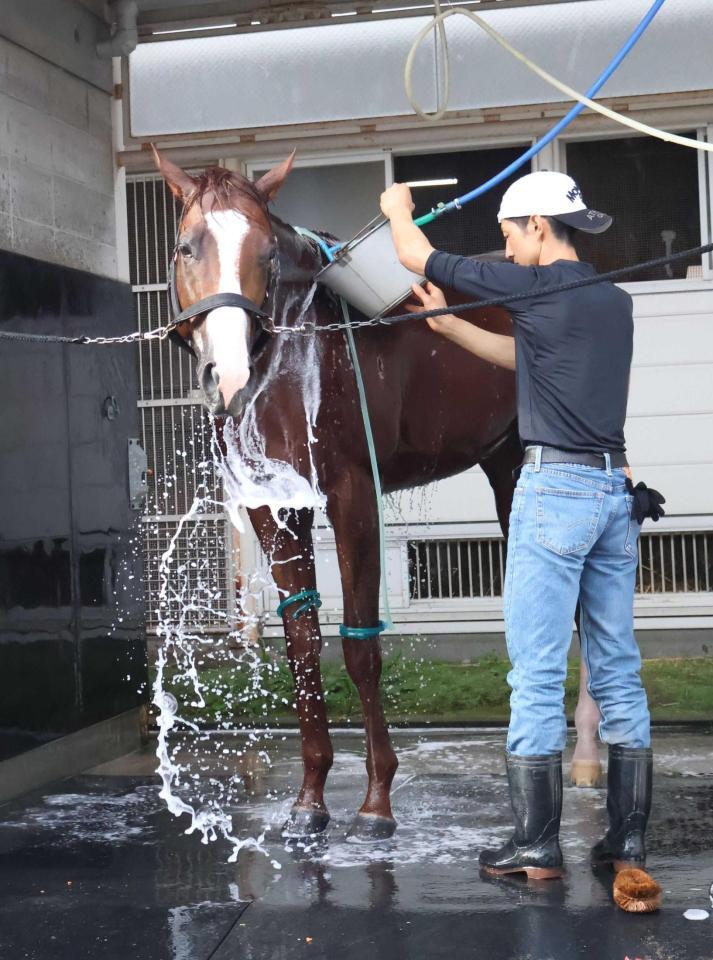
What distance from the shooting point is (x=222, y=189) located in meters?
3.79

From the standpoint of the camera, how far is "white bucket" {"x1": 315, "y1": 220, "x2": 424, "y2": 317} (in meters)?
3.87

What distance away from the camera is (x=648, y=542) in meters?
7.42

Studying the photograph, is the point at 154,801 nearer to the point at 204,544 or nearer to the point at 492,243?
the point at 204,544

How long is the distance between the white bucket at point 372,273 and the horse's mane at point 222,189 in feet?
0.91

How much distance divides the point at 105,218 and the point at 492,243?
8.06 feet

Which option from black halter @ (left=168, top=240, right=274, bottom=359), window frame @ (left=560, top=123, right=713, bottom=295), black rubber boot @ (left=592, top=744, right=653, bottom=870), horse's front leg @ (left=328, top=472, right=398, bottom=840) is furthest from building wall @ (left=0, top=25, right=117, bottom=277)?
black rubber boot @ (left=592, top=744, right=653, bottom=870)

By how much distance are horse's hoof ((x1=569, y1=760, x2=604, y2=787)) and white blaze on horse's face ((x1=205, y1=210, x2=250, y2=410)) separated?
2.02m

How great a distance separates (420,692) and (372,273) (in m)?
3.23

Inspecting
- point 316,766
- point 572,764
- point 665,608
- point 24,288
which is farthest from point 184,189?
point 665,608

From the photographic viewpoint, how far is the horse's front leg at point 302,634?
4.18 meters

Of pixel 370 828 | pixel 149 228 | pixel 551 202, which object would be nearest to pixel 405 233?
pixel 551 202

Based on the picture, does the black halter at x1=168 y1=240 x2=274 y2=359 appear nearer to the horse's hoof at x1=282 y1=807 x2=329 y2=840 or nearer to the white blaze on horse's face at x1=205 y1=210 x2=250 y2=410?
the white blaze on horse's face at x1=205 y1=210 x2=250 y2=410

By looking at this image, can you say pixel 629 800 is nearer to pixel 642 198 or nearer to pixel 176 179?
pixel 176 179

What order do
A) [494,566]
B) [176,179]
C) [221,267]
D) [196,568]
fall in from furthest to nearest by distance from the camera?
[196,568]
[494,566]
[176,179]
[221,267]
